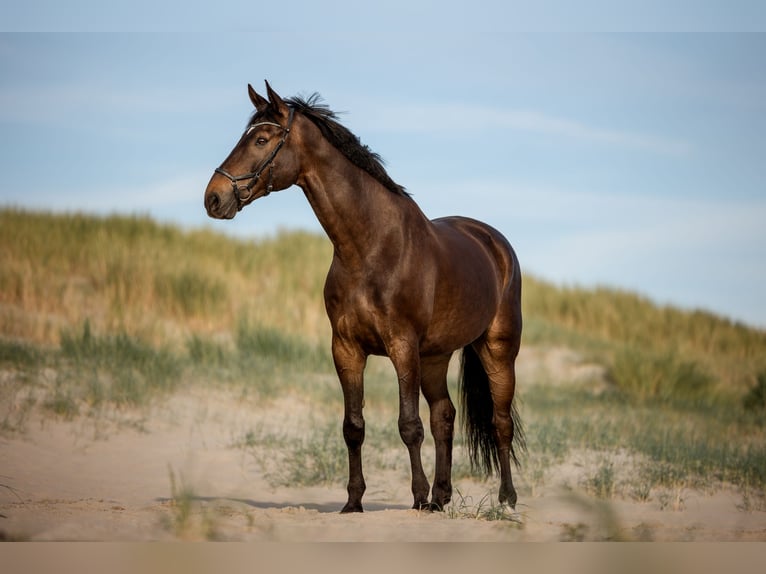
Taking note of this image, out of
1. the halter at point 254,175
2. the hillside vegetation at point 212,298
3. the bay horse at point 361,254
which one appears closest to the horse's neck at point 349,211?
the bay horse at point 361,254

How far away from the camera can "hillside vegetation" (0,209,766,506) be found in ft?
36.6

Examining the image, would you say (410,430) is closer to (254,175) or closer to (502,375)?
(502,375)

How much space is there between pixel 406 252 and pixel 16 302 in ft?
32.3

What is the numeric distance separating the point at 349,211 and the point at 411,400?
1254 millimetres

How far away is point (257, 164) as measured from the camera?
602cm

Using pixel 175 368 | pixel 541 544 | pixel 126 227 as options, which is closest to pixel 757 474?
pixel 541 544

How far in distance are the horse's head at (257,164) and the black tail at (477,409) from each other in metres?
2.48

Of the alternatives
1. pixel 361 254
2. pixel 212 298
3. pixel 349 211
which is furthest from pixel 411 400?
pixel 212 298

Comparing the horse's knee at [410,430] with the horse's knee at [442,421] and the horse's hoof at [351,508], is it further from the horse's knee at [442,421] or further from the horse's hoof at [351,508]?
the horse's knee at [442,421]

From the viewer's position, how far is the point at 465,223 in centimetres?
784

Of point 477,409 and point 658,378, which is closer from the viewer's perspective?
point 477,409

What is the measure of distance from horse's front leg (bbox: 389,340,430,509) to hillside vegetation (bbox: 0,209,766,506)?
3102 millimetres

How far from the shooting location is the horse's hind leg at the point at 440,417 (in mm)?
7105

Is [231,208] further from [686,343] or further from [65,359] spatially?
[686,343]
